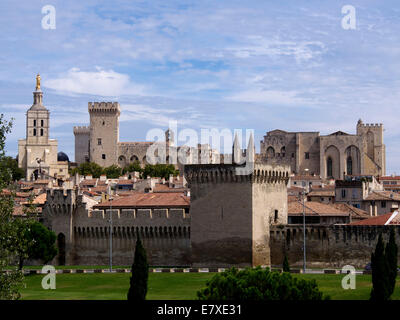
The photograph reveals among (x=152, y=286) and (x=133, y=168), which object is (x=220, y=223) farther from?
(x=133, y=168)

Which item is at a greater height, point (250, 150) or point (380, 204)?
point (250, 150)

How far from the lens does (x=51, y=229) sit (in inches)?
3078

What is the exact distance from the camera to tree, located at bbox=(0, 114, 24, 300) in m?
38.1

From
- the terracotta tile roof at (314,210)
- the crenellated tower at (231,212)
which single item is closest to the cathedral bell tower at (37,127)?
the terracotta tile roof at (314,210)

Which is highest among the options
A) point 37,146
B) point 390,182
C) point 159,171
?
point 37,146

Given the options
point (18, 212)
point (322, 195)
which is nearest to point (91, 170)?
point (322, 195)

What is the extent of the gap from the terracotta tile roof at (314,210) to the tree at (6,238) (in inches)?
1637

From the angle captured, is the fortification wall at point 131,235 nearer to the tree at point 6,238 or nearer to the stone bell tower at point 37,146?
the tree at point 6,238

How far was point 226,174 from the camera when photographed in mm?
69438

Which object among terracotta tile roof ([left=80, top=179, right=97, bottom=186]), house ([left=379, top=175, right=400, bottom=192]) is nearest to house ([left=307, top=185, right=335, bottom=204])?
house ([left=379, top=175, right=400, bottom=192])

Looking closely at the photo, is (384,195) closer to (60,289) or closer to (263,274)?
(60,289)

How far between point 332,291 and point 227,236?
1636 cm

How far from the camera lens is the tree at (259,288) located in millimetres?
Result: 40906

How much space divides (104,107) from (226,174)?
12232 centimetres
